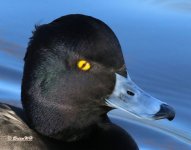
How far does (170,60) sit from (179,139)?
111cm

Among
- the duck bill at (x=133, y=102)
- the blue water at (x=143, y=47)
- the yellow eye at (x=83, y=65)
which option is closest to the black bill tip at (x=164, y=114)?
the duck bill at (x=133, y=102)

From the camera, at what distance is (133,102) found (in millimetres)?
5695

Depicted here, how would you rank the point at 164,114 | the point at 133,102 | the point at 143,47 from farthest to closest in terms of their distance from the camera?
the point at 143,47
the point at 133,102
the point at 164,114

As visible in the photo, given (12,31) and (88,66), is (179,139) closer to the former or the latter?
(88,66)

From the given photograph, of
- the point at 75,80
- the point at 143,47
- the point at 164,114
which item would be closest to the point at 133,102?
the point at 164,114

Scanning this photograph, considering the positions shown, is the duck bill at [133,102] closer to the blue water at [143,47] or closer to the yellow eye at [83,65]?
the yellow eye at [83,65]

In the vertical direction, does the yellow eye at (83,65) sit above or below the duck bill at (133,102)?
above

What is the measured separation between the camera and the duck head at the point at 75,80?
18.3ft

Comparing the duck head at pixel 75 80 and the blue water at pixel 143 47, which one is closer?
the duck head at pixel 75 80

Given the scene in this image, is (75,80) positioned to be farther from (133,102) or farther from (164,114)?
(164,114)

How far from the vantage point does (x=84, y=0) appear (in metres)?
8.99

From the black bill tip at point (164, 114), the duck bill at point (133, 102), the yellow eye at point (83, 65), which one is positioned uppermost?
the yellow eye at point (83, 65)

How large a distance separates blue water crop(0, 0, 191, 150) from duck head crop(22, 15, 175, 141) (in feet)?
4.64

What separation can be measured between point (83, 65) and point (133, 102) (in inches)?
17.4
